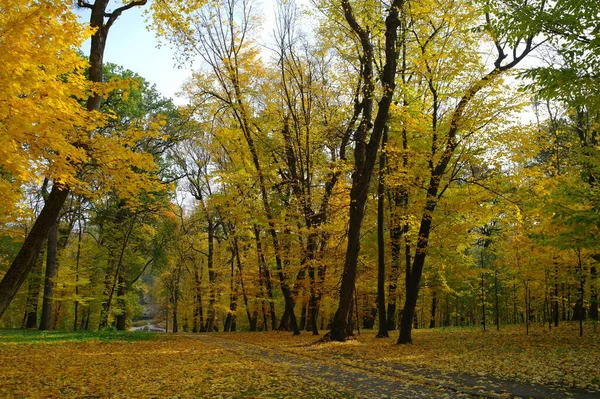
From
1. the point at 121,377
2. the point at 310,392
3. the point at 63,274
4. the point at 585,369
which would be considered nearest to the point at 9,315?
the point at 63,274

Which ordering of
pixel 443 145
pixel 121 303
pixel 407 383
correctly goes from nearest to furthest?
pixel 407 383 → pixel 443 145 → pixel 121 303

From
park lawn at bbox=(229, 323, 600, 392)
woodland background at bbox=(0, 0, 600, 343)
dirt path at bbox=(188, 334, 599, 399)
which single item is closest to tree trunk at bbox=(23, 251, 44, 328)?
woodland background at bbox=(0, 0, 600, 343)

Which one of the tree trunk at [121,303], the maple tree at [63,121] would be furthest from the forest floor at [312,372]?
the tree trunk at [121,303]

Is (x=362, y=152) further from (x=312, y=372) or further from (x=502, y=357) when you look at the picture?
(x=312, y=372)

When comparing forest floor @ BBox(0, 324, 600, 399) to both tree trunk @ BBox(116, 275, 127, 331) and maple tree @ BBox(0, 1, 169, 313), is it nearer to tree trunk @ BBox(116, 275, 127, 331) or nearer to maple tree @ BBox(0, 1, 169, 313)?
maple tree @ BBox(0, 1, 169, 313)

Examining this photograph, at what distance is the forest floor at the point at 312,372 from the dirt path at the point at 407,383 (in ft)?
0.05

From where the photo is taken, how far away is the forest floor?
5.60m

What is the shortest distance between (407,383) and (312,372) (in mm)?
1876

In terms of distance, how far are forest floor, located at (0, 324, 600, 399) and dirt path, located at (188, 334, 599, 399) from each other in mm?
15

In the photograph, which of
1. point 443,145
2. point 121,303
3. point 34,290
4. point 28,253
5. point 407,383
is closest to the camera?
point 407,383

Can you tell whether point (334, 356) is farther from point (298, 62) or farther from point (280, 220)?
point (298, 62)

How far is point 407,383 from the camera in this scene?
6328 millimetres

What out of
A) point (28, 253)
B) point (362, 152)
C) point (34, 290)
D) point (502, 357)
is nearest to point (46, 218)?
point (28, 253)

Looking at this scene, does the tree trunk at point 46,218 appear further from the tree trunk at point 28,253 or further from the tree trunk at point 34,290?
the tree trunk at point 34,290
